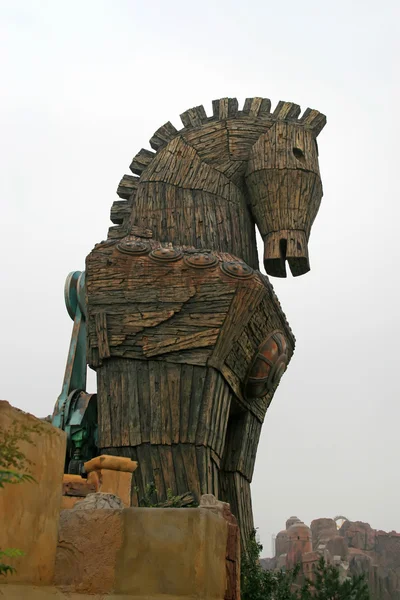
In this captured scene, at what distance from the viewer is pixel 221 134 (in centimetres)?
1345

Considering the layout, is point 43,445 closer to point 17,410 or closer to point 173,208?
point 17,410

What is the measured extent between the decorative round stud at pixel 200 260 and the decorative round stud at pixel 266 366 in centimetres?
145

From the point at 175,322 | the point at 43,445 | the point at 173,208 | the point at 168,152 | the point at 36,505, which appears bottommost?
the point at 36,505

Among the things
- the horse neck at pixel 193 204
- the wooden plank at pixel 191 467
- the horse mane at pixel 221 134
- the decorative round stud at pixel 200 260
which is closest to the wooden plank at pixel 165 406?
the wooden plank at pixel 191 467

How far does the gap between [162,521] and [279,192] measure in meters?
8.91

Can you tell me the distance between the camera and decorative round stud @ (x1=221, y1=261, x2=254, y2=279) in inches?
463

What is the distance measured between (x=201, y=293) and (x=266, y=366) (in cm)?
157

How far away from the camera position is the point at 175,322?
1172 cm

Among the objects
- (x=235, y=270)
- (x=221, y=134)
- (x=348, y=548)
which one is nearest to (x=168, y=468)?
(x=235, y=270)

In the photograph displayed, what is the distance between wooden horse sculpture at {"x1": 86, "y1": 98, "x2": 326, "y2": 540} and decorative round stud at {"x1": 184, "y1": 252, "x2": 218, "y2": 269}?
15mm

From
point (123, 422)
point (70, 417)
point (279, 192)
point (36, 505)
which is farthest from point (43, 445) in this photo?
point (279, 192)

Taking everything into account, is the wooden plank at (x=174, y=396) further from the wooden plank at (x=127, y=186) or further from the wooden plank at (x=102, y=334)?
the wooden plank at (x=127, y=186)

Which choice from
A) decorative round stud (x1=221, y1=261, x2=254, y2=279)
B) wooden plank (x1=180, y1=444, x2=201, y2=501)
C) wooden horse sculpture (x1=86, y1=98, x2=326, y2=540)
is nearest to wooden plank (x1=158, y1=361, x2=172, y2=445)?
wooden horse sculpture (x1=86, y1=98, x2=326, y2=540)

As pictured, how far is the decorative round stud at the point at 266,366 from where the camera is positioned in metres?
12.5
